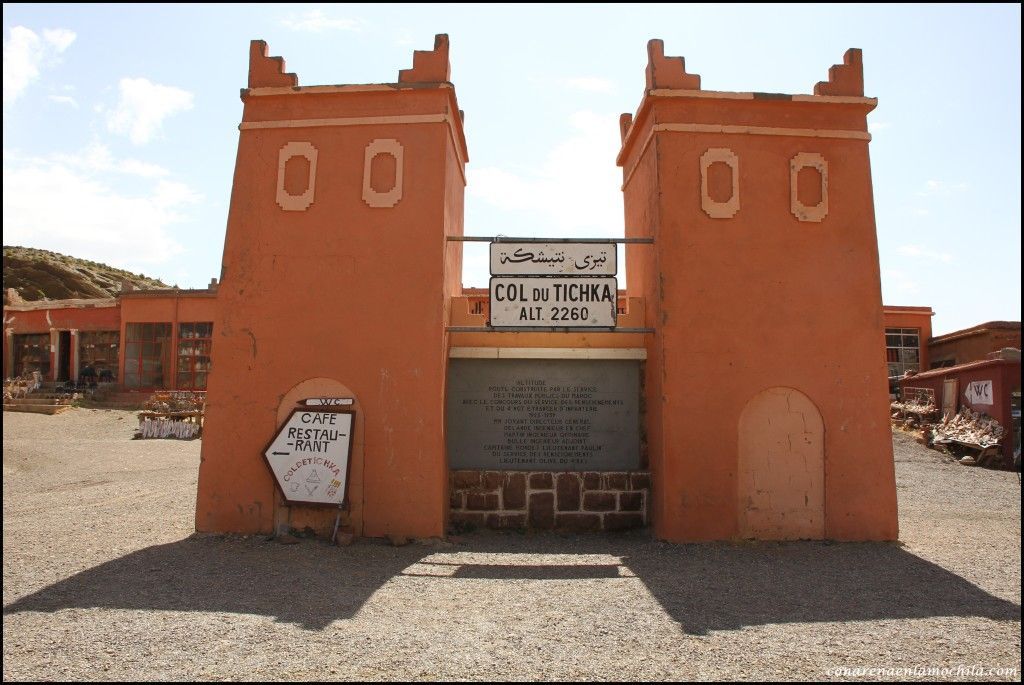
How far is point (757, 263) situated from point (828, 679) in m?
5.49

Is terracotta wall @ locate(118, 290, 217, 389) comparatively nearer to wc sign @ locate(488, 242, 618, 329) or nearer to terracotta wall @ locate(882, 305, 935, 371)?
wc sign @ locate(488, 242, 618, 329)

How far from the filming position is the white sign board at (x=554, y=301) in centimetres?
878

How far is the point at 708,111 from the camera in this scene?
8.88 metres

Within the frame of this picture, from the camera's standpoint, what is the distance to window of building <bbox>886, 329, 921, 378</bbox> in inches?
1070

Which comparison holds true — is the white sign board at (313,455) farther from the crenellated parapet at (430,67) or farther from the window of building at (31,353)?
the window of building at (31,353)

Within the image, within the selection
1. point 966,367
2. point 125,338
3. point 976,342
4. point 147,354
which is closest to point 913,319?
point 976,342

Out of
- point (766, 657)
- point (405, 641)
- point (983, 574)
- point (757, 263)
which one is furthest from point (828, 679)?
point (757, 263)

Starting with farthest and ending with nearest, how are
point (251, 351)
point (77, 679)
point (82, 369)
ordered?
point (82, 369) → point (251, 351) → point (77, 679)

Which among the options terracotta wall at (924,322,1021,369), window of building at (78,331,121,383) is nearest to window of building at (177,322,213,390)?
window of building at (78,331,121,383)

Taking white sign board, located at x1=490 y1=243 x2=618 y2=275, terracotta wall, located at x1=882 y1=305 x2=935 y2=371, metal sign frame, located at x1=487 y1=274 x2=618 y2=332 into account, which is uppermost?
terracotta wall, located at x1=882 y1=305 x2=935 y2=371

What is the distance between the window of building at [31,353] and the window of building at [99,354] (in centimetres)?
181

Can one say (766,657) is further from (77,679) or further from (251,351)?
(251,351)

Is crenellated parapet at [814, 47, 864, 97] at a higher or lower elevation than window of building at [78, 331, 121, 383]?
higher

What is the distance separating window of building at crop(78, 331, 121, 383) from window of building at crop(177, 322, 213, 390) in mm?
3178
